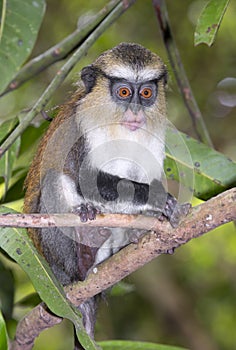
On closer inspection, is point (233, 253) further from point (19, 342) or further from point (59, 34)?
point (19, 342)

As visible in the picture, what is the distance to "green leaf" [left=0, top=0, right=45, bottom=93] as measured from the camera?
2000mm

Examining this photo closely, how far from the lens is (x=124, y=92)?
2502mm

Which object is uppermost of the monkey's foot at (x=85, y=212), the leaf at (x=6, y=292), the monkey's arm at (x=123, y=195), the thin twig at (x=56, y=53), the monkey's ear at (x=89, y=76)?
the thin twig at (x=56, y=53)

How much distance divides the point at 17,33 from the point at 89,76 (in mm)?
520

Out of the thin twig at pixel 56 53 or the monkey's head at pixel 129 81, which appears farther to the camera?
the monkey's head at pixel 129 81

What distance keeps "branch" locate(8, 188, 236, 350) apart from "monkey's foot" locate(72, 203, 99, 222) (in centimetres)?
12

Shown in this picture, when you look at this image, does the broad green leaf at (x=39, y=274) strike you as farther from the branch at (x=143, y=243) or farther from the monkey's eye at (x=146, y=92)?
the monkey's eye at (x=146, y=92)

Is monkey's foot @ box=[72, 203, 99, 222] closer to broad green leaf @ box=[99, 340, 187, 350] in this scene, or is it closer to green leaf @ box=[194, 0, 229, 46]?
broad green leaf @ box=[99, 340, 187, 350]

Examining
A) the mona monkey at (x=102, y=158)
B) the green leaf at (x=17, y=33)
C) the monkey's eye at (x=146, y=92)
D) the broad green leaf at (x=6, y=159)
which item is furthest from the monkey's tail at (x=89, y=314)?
the green leaf at (x=17, y=33)

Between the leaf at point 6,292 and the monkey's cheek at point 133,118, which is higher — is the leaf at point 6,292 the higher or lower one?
the lower one

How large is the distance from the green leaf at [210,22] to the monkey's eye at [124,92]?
0.35m

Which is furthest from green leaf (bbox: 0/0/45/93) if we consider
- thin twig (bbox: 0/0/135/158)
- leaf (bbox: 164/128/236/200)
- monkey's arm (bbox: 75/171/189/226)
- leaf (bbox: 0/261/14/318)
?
leaf (bbox: 0/261/14/318)

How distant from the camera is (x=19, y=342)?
226cm

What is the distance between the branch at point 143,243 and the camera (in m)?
1.63
